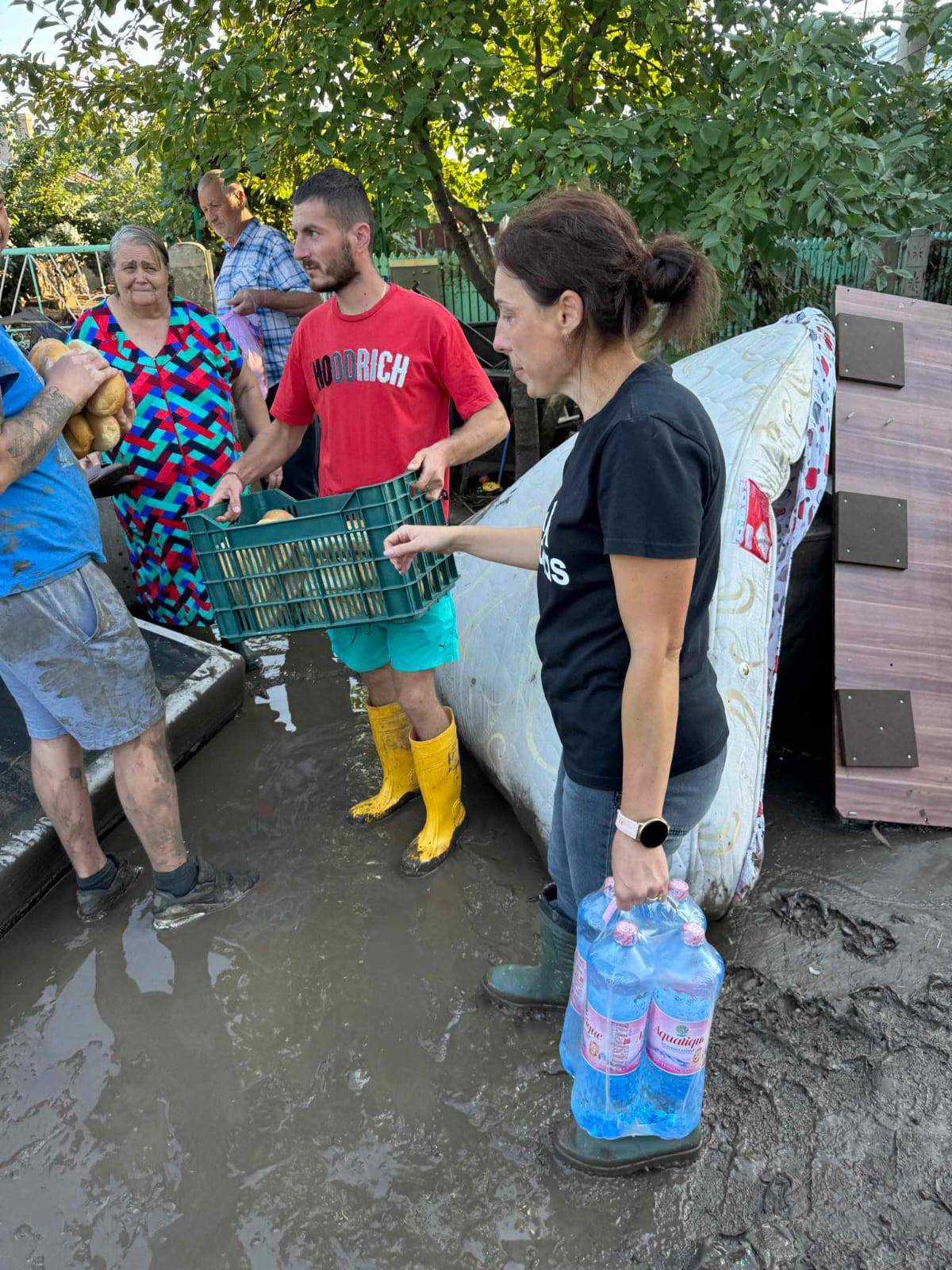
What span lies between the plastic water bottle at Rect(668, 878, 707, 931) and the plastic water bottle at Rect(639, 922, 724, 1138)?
0.15ft

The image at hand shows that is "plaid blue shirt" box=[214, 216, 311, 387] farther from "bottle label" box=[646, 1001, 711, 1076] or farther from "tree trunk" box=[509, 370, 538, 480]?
"bottle label" box=[646, 1001, 711, 1076]

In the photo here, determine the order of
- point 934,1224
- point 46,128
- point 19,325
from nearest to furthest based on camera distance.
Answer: point 934,1224 < point 46,128 < point 19,325

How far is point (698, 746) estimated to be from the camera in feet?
5.36

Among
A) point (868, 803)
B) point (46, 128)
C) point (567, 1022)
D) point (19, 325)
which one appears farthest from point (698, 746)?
point (19, 325)

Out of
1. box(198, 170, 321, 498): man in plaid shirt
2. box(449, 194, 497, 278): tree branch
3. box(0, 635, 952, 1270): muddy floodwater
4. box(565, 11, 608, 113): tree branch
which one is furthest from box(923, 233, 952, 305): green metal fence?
box(0, 635, 952, 1270): muddy floodwater

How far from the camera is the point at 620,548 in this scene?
4.38 feet

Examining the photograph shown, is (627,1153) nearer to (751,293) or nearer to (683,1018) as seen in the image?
(683,1018)

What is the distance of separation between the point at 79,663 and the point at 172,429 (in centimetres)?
167

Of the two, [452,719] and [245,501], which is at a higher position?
[245,501]

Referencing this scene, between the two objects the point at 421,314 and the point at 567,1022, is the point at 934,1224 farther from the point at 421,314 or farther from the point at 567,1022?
the point at 421,314

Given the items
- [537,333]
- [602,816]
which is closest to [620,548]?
[537,333]

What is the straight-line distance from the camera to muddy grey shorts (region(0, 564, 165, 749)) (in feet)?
7.57

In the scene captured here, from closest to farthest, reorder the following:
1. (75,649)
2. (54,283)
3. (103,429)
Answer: (75,649), (103,429), (54,283)

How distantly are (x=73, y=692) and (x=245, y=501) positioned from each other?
0.75m
